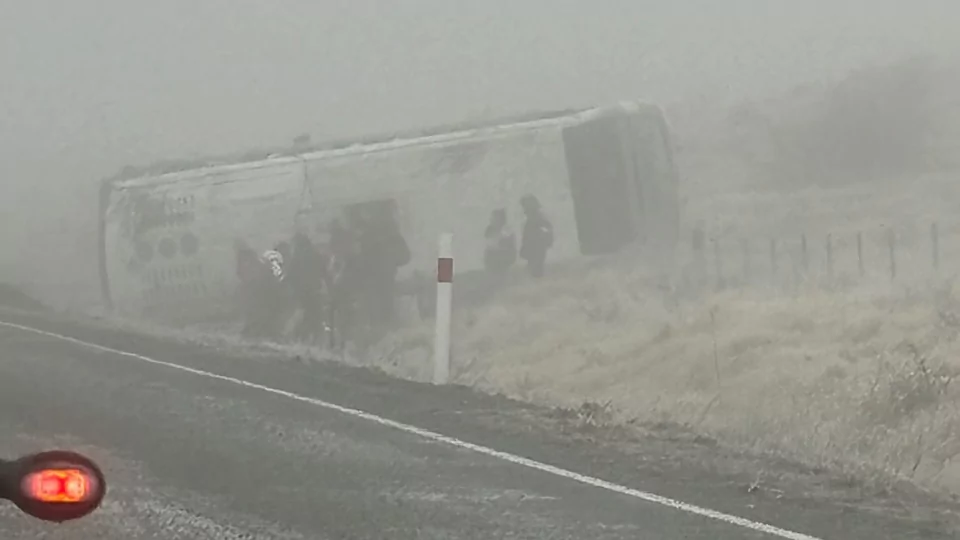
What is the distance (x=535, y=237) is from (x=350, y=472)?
988 cm

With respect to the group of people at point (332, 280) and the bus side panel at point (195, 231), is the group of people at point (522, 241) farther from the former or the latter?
the bus side panel at point (195, 231)

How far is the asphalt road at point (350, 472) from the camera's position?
490 cm

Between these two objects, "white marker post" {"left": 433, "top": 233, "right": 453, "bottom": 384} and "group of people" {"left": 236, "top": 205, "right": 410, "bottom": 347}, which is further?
"group of people" {"left": 236, "top": 205, "right": 410, "bottom": 347}

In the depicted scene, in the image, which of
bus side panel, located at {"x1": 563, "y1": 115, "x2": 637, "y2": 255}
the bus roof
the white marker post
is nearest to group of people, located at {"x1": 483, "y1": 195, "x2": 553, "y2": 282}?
bus side panel, located at {"x1": 563, "y1": 115, "x2": 637, "y2": 255}

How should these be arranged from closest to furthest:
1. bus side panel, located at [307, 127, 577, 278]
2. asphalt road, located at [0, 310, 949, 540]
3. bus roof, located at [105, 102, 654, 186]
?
asphalt road, located at [0, 310, 949, 540] → bus side panel, located at [307, 127, 577, 278] → bus roof, located at [105, 102, 654, 186]

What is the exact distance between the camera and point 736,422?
8180mm

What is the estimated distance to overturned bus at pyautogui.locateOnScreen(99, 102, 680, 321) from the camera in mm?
15391

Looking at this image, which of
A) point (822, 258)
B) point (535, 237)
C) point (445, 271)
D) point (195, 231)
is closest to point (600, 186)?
point (535, 237)

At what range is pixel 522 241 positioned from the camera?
15.4 metres

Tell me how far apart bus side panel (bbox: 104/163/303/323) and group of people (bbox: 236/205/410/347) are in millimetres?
508

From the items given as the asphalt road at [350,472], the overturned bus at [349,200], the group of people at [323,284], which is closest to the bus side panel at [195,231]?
the overturned bus at [349,200]

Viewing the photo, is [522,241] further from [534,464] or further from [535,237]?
[534,464]

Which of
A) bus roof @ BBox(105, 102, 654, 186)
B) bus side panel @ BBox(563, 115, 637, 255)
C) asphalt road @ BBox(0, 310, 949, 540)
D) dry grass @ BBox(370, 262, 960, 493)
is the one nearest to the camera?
asphalt road @ BBox(0, 310, 949, 540)

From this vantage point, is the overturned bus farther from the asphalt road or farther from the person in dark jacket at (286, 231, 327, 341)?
the asphalt road
